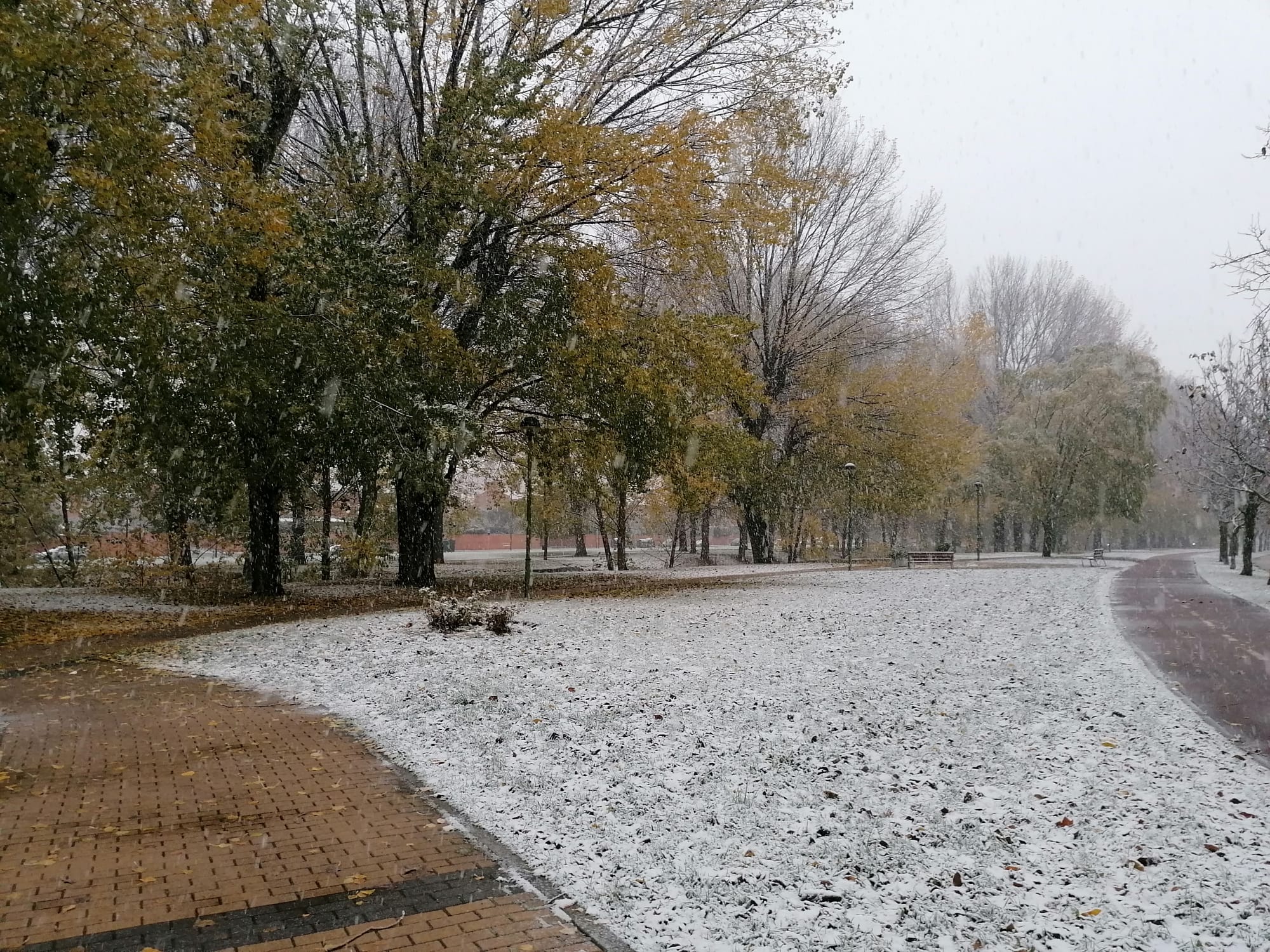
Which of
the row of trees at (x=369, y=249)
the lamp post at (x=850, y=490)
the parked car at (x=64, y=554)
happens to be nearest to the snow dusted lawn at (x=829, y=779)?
the row of trees at (x=369, y=249)

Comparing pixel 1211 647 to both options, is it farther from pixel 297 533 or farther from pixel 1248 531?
pixel 1248 531

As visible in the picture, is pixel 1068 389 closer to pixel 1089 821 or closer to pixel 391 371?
pixel 391 371

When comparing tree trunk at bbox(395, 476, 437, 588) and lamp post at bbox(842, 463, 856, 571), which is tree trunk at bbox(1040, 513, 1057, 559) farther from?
tree trunk at bbox(395, 476, 437, 588)

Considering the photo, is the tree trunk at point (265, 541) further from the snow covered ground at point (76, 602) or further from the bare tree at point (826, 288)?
the bare tree at point (826, 288)

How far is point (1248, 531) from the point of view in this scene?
27.7m

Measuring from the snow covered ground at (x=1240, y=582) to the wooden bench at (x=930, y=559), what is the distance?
8238 millimetres

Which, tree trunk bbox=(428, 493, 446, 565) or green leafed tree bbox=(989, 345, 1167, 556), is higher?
green leafed tree bbox=(989, 345, 1167, 556)

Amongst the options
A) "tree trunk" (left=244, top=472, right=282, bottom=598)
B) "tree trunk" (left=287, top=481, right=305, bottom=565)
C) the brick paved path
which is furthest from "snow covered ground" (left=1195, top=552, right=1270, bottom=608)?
"tree trunk" (left=287, top=481, right=305, bottom=565)

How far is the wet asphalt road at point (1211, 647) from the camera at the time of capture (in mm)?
7578

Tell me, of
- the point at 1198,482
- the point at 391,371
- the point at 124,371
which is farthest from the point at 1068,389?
the point at 124,371

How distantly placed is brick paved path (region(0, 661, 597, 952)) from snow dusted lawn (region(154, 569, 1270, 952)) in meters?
0.45

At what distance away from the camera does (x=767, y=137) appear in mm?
20312

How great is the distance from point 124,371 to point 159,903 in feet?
33.1

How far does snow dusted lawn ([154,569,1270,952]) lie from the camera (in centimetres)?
385
